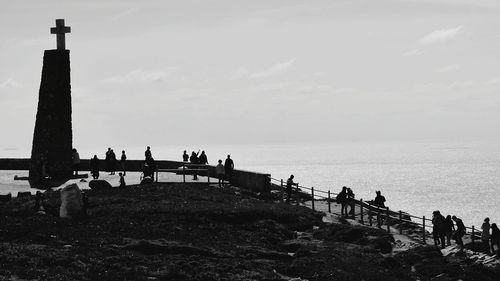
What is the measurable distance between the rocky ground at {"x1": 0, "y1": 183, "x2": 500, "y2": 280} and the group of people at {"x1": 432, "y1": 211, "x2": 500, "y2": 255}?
4.19 ft

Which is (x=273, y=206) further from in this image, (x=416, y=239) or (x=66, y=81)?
(x=66, y=81)

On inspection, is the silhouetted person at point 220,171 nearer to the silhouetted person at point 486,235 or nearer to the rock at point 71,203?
the rock at point 71,203

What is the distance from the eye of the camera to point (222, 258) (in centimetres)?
2394

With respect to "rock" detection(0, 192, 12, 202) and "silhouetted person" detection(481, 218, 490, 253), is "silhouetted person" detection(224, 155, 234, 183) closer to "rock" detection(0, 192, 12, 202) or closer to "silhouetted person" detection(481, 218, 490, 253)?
"rock" detection(0, 192, 12, 202)

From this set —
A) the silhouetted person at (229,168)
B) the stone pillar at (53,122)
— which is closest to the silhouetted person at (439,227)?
the silhouetted person at (229,168)

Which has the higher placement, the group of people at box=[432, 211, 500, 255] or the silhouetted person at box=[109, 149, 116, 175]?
the silhouetted person at box=[109, 149, 116, 175]

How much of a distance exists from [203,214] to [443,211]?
75.9m

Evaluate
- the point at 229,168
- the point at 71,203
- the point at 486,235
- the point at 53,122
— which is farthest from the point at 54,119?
the point at 486,235

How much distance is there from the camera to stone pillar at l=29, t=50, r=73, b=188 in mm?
44500

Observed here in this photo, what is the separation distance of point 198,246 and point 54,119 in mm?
21885

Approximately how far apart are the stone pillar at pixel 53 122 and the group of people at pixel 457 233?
74.5 ft

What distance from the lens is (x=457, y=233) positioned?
27734 millimetres

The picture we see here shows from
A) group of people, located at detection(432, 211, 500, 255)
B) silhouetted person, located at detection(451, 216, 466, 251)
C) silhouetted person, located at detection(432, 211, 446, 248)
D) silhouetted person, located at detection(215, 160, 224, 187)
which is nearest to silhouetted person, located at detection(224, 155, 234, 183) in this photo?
silhouetted person, located at detection(215, 160, 224, 187)

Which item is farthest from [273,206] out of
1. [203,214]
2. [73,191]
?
[73,191]
